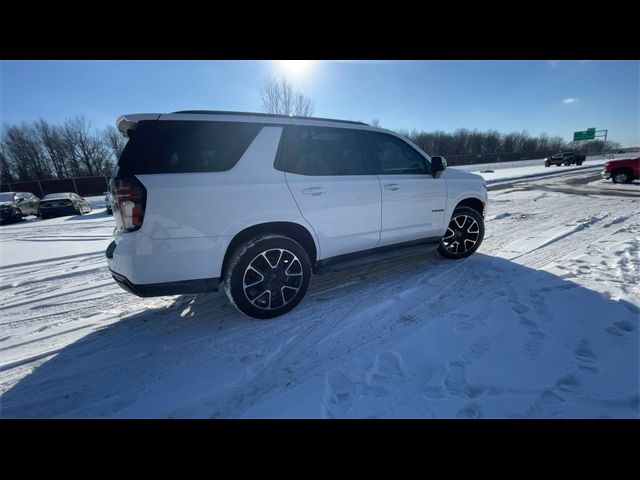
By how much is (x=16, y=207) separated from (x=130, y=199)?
52.9 feet

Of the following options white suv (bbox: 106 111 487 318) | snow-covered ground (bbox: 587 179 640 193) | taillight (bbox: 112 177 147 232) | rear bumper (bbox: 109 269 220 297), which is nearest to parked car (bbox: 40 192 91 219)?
white suv (bbox: 106 111 487 318)

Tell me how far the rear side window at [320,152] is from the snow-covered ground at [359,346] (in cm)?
147

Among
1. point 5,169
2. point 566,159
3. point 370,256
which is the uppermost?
point 5,169

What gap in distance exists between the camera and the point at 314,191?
2.71 metres

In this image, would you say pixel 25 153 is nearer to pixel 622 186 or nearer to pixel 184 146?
pixel 184 146

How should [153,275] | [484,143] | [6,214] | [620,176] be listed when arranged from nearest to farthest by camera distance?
1. [153,275]
2. [6,214]
3. [620,176]
4. [484,143]

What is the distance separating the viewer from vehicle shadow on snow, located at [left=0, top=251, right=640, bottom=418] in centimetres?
179

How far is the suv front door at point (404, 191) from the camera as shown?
3.20 metres

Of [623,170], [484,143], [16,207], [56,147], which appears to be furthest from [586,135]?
[56,147]

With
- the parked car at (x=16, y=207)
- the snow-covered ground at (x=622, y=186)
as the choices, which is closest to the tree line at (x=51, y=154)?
the parked car at (x=16, y=207)

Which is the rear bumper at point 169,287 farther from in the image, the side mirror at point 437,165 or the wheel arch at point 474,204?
the wheel arch at point 474,204

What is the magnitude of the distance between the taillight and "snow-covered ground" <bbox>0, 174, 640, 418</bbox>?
1.17 m
